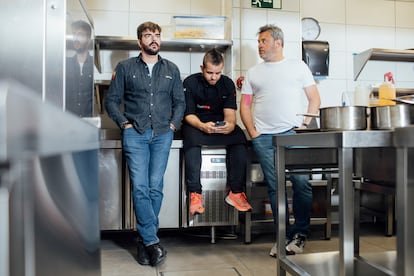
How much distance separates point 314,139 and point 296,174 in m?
1.04

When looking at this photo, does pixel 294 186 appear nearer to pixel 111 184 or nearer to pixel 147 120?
pixel 147 120

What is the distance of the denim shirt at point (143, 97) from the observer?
7.32 ft

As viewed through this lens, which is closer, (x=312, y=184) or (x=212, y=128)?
(x=212, y=128)

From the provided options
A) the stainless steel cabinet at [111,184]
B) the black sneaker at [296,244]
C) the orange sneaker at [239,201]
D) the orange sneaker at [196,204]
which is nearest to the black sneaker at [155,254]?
the orange sneaker at [196,204]

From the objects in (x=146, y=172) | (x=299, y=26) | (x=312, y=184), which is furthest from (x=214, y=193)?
(x=299, y=26)

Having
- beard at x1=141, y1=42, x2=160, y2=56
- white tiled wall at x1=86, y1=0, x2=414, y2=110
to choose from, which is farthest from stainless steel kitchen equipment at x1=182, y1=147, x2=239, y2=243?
white tiled wall at x1=86, y1=0, x2=414, y2=110

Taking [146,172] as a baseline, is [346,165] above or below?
above

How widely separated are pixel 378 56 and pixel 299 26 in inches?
38.3

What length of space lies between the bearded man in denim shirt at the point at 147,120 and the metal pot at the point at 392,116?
53.0 inches

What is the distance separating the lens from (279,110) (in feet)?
7.50

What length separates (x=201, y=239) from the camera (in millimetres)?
2658

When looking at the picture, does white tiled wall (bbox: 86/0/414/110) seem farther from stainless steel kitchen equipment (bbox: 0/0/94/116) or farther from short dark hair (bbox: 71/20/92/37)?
stainless steel kitchen equipment (bbox: 0/0/94/116)

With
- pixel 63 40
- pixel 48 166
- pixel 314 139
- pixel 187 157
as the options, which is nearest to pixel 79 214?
pixel 48 166

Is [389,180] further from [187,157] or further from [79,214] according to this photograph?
[187,157]
